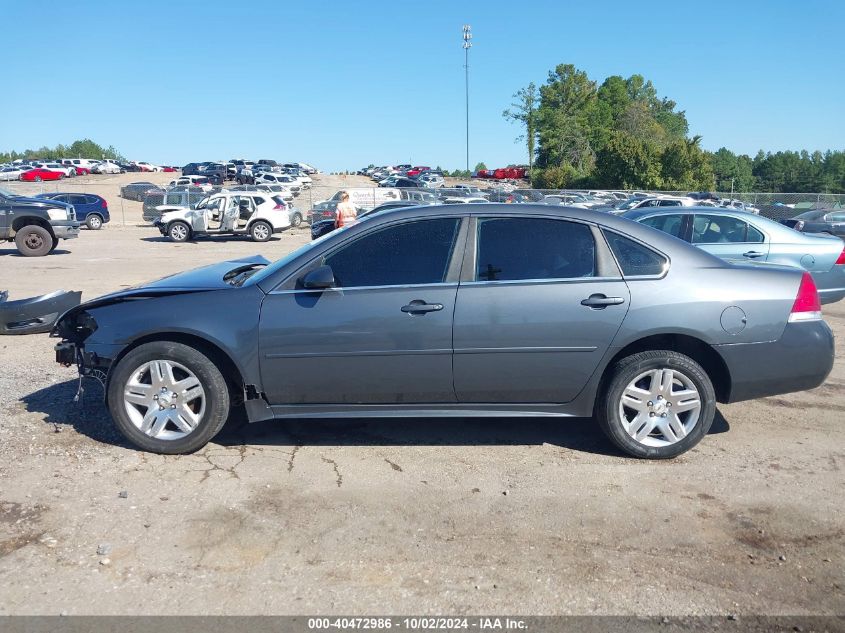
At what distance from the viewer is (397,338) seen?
4684 mm

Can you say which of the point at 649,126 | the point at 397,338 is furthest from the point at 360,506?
the point at 649,126

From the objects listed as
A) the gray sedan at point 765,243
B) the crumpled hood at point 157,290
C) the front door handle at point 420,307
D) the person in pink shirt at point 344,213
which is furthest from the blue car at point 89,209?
the front door handle at point 420,307

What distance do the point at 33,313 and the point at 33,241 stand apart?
10407 mm

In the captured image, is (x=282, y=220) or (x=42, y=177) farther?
(x=42, y=177)

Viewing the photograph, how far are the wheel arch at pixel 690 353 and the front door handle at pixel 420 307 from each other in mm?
1179

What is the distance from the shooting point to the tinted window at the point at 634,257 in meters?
4.83

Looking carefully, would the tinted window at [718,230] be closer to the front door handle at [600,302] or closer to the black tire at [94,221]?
the front door handle at [600,302]

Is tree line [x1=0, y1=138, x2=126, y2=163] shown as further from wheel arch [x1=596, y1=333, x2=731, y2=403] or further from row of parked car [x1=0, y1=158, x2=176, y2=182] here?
wheel arch [x1=596, y1=333, x2=731, y2=403]

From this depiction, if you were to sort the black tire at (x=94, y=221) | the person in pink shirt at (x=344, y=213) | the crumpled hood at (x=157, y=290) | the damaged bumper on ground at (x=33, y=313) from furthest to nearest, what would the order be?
1. the black tire at (x=94, y=221)
2. the person in pink shirt at (x=344, y=213)
3. the damaged bumper on ground at (x=33, y=313)
4. the crumpled hood at (x=157, y=290)

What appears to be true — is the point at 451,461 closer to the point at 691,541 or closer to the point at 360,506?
the point at 360,506

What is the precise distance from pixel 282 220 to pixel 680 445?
2281 centimetres

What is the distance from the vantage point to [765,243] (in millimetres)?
9156

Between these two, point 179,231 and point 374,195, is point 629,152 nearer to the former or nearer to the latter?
point 374,195

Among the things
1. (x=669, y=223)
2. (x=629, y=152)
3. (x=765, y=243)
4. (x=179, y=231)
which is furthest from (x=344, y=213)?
(x=629, y=152)
